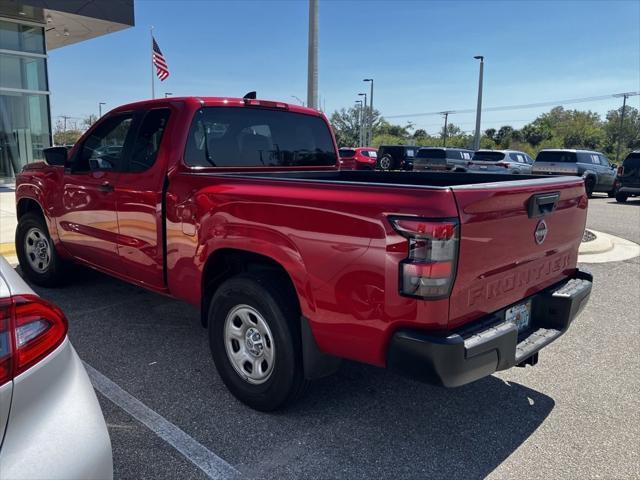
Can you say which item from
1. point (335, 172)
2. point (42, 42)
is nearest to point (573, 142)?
point (42, 42)

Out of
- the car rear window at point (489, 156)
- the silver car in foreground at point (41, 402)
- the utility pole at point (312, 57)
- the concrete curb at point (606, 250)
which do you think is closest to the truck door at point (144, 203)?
the silver car in foreground at point (41, 402)

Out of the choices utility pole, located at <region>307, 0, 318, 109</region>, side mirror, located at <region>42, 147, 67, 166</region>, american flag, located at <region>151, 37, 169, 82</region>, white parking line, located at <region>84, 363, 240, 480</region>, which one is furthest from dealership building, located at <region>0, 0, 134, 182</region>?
white parking line, located at <region>84, 363, 240, 480</region>

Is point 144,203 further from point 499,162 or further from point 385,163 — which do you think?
point 499,162

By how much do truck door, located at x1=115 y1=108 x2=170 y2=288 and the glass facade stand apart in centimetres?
1502

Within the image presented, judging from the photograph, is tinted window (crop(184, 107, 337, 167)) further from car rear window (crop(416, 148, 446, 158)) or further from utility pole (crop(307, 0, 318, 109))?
car rear window (crop(416, 148, 446, 158))

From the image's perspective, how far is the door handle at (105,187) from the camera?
4141 mm

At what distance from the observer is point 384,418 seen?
3129mm

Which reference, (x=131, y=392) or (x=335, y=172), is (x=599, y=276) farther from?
(x=131, y=392)

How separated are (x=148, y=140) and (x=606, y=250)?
7.42 meters

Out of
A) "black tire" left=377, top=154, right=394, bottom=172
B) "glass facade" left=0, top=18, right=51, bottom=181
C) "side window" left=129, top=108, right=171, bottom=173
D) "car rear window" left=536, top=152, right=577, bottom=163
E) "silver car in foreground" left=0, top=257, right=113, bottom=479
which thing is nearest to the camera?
"silver car in foreground" left=0, top=257, right=113, bottom=479

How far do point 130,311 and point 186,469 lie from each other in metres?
2.69

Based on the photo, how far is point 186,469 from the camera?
2576 millimetres

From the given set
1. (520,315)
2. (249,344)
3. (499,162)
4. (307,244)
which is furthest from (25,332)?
(499,162)

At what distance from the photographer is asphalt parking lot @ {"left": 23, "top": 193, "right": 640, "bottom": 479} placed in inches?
105
